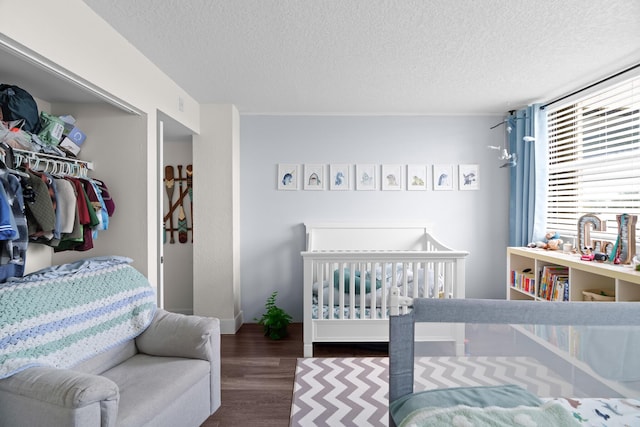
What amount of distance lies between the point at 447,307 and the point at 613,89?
2.63 m

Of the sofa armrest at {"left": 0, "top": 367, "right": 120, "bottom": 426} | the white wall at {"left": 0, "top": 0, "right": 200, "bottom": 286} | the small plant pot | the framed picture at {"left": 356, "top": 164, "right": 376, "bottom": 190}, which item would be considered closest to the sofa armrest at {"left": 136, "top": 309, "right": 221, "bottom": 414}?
the white wall at {"left": 0, "top": 0, "right": 200, "bottom": 286}

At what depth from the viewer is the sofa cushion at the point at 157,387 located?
1495 mm

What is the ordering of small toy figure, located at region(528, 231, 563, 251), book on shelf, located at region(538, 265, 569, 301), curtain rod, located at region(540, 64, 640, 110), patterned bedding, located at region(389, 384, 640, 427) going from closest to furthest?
1. patterned bedding, located at region(389, 384, 640, 427)
2. curtain rod, located at region(540, 64, 640, 110)
3. book on shelf, located at region(538, 265, 569, 301)
4. small toy figure, located at region(528, 231, 563, 251)

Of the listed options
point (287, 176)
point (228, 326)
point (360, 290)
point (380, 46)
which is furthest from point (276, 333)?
point (380, 46)

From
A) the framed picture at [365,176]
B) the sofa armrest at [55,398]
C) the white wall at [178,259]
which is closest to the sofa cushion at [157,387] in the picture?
the sofa armrest at [55,398]

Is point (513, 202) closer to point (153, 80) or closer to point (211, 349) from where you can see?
point (211, 349)

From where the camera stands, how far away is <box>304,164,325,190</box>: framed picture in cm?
377

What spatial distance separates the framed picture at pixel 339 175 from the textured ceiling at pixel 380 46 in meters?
0.73

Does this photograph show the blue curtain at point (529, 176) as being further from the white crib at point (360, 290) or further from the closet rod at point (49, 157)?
the closet rod at point (49, 157)

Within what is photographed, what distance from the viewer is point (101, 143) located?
2340 mm

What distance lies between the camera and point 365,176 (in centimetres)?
378

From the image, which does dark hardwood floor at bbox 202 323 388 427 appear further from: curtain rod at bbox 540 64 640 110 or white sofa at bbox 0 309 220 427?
curtain rod at bbox 540 64 640 110

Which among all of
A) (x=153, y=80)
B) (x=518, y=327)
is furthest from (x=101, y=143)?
(x=518, y=327)

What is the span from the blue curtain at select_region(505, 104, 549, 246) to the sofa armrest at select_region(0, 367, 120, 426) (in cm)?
349
